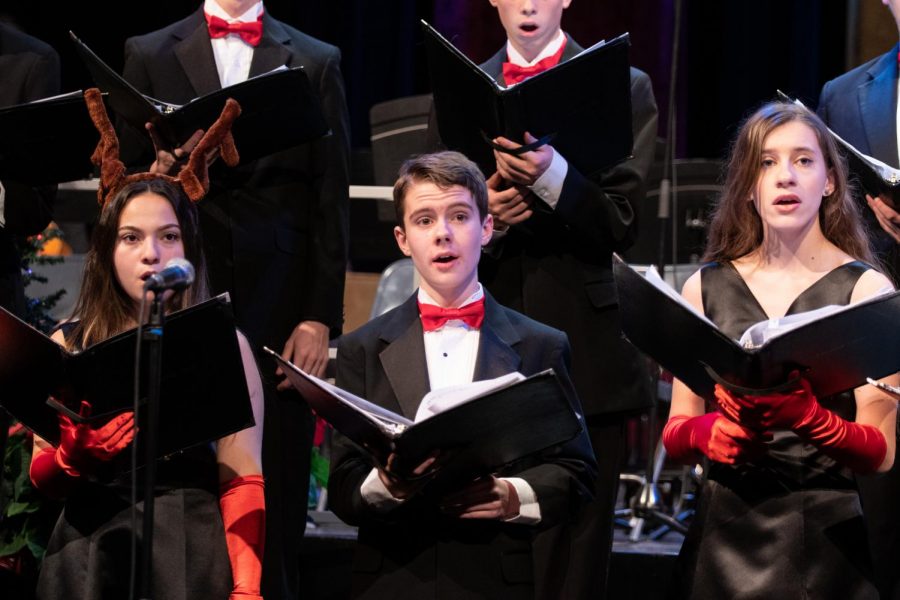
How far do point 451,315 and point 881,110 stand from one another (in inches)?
53.2

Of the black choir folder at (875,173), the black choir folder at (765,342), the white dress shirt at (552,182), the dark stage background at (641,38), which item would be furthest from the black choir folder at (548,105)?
the dark stage background at (641,38)

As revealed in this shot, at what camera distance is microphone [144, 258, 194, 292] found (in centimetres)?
227

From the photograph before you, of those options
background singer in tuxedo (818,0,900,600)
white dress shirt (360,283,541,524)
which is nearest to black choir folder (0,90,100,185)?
white dress shirt (360,283,541,524)

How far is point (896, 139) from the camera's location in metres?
3.37

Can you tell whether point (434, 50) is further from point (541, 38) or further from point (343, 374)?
point (343, 374)

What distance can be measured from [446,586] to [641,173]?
4.00 feet

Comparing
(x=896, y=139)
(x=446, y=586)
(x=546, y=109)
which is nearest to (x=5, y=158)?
(x=546, y=109)

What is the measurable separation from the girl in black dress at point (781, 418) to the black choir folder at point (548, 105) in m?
0.29

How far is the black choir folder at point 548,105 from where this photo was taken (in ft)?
9.32

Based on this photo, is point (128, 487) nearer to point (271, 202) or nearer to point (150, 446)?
→ point (150, 446)

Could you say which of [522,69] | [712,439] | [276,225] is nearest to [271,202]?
[276,225]

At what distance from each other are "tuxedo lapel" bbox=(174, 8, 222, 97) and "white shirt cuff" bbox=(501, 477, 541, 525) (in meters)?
1.38

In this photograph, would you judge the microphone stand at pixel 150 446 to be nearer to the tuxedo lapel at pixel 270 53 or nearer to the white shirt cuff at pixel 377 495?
the white shirt cuff at pixel 377 495

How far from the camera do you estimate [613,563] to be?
159 inches
